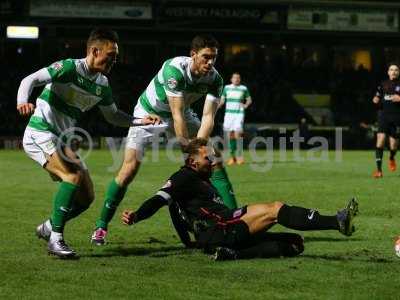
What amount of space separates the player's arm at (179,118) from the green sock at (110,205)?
95 cm

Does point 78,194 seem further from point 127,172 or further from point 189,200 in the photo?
point 189,200

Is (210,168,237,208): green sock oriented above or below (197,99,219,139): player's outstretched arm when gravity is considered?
below

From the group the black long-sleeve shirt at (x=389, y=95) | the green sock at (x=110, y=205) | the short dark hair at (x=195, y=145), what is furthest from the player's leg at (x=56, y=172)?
the black long-sleeve shirt at (x=389, y=95)

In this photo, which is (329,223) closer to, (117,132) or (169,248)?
(169,248)

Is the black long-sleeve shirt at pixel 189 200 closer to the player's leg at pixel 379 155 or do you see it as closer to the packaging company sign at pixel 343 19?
the player's leg at pixel 379 155

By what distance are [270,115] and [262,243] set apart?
29.5 m

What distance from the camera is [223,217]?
8156 mm

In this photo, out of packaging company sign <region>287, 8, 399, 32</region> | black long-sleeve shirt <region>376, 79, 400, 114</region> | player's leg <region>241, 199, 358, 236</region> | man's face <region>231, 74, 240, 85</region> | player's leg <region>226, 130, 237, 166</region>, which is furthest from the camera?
packaging company sign <region>287, 8, 399, 32</region>

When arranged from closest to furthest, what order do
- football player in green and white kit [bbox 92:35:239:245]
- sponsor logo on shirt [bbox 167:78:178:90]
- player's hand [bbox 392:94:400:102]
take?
football player in green and white kit [bbox 92:35:239:245] < sponsor logo on shirt [bbox 167:78:178:90] < player's hand [bbox 392:94:400:102]

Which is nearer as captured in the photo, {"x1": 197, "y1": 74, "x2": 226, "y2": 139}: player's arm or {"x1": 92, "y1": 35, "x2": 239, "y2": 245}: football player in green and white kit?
{"x1": 92, "y1": 35, "x2": 239, "y2": 245}: football player in green and white kit

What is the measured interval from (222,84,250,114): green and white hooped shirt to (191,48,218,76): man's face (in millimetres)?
15673

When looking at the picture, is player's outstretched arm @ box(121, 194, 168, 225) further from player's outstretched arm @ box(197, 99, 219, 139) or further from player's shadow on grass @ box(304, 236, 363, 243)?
player's shadow on grass @ box(304, 236, 363, 243)

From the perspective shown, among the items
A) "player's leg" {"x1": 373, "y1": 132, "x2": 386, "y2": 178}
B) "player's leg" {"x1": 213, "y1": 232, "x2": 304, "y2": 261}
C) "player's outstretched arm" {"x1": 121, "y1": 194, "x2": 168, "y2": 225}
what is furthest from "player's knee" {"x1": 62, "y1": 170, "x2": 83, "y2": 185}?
"player's leg" {"x1": 373, "y1": 132, "x2": 386, "y2": 178}

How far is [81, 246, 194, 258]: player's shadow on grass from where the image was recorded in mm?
8586
